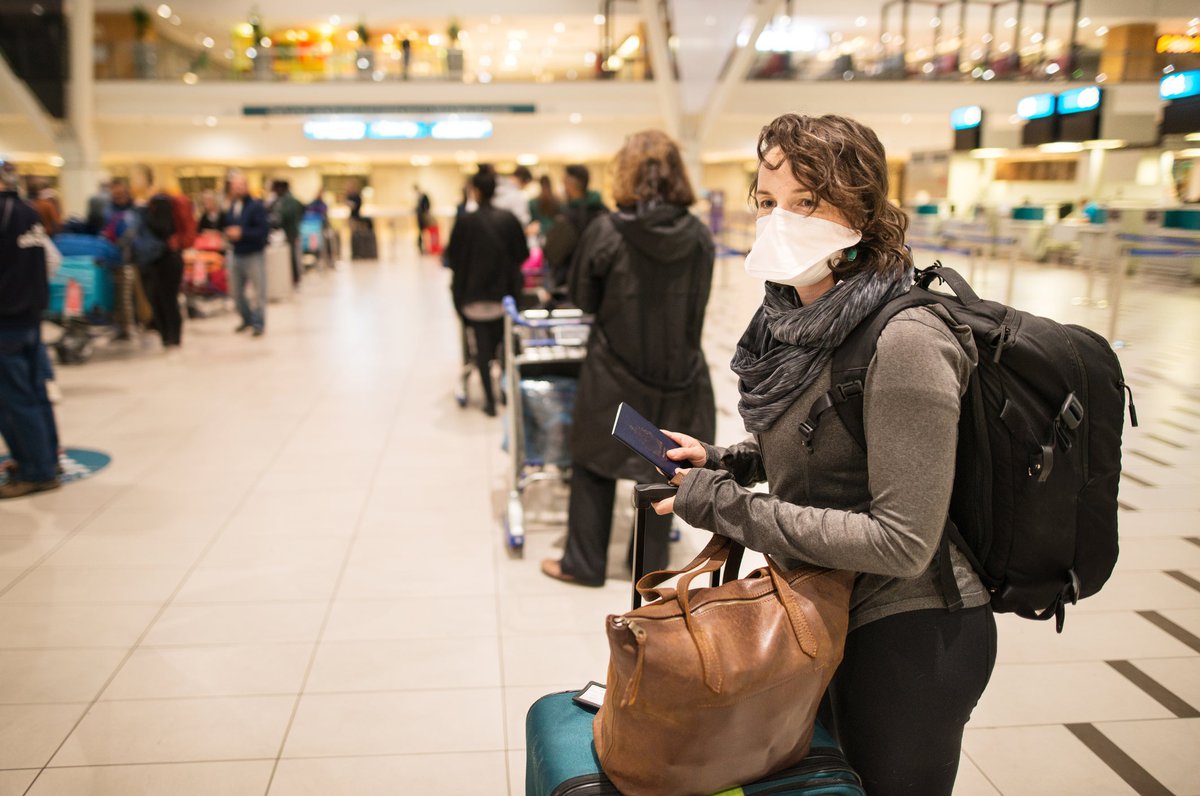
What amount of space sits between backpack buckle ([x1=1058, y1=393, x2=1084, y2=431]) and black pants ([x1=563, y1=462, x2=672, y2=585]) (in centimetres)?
234

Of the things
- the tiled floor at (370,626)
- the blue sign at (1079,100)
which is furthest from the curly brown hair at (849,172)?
the blue sign at (1079,100)

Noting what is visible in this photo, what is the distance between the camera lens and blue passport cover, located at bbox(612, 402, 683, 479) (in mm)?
1338

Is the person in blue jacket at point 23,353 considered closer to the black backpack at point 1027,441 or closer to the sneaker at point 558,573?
the sneaker at point 558,573

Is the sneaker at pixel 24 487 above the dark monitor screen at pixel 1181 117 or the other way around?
the other way around

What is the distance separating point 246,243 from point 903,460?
9296mm

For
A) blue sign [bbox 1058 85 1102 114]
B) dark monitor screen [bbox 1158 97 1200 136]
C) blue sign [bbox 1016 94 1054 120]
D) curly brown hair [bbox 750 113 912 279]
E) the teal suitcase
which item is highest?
blue sign [bbox 1016 94 1054 120]

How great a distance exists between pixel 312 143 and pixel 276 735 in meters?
23.6

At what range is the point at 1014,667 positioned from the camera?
295cm

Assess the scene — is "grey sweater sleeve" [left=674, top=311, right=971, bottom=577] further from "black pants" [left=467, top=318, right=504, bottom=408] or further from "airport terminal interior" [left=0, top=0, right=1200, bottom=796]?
"black pants" [left=467, top=318, right=504, bottom=408]

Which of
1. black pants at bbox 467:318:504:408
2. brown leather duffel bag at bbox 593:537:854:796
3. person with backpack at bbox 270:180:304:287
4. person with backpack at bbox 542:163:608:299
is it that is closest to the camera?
brown leather duffel bag at bbox 593:537:854:796

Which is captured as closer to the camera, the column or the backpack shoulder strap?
the backpack shoulder strap

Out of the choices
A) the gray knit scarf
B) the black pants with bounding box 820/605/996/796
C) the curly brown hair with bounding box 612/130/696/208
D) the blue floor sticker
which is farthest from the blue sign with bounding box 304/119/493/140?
the black pants with bounding box 820/605/996/796

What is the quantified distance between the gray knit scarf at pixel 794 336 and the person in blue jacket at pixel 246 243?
8843 mm

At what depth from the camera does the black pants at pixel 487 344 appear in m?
5.96
